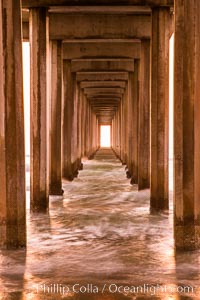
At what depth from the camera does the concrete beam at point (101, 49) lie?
55.4ft

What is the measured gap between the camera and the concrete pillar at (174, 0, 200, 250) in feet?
24.5

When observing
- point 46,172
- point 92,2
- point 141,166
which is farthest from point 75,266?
point 141,166

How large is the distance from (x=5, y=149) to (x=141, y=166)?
23.2 ft

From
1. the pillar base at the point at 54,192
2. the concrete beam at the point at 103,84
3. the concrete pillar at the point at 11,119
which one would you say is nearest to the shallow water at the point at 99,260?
the concrete pillar at the point at 11,119

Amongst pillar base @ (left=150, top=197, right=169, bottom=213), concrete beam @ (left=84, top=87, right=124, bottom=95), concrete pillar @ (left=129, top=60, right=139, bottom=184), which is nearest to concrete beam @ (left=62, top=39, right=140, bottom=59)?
concrete pillar @ (left=129, top=60, right=139, bottom=184)

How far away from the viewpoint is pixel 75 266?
6602 millimetres

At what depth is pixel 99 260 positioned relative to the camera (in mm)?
6926

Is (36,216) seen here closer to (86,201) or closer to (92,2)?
(86,201)

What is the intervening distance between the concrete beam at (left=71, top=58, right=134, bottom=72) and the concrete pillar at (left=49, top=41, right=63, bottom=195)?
17.5 ft

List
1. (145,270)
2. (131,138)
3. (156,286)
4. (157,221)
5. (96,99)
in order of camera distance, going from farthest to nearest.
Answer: (96,99), (131,138), (157,221), (145,270), (156,286)

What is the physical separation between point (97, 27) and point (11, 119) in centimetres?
754

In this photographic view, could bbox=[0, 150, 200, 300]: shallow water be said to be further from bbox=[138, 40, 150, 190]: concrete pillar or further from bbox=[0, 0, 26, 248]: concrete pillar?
bbox=[138, 40, 150, 190]: concrete pillar

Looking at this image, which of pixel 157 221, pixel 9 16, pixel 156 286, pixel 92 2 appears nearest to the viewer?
pixel 156 286

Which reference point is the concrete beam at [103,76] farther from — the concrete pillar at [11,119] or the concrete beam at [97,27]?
the concrete pillar at [11,119]
